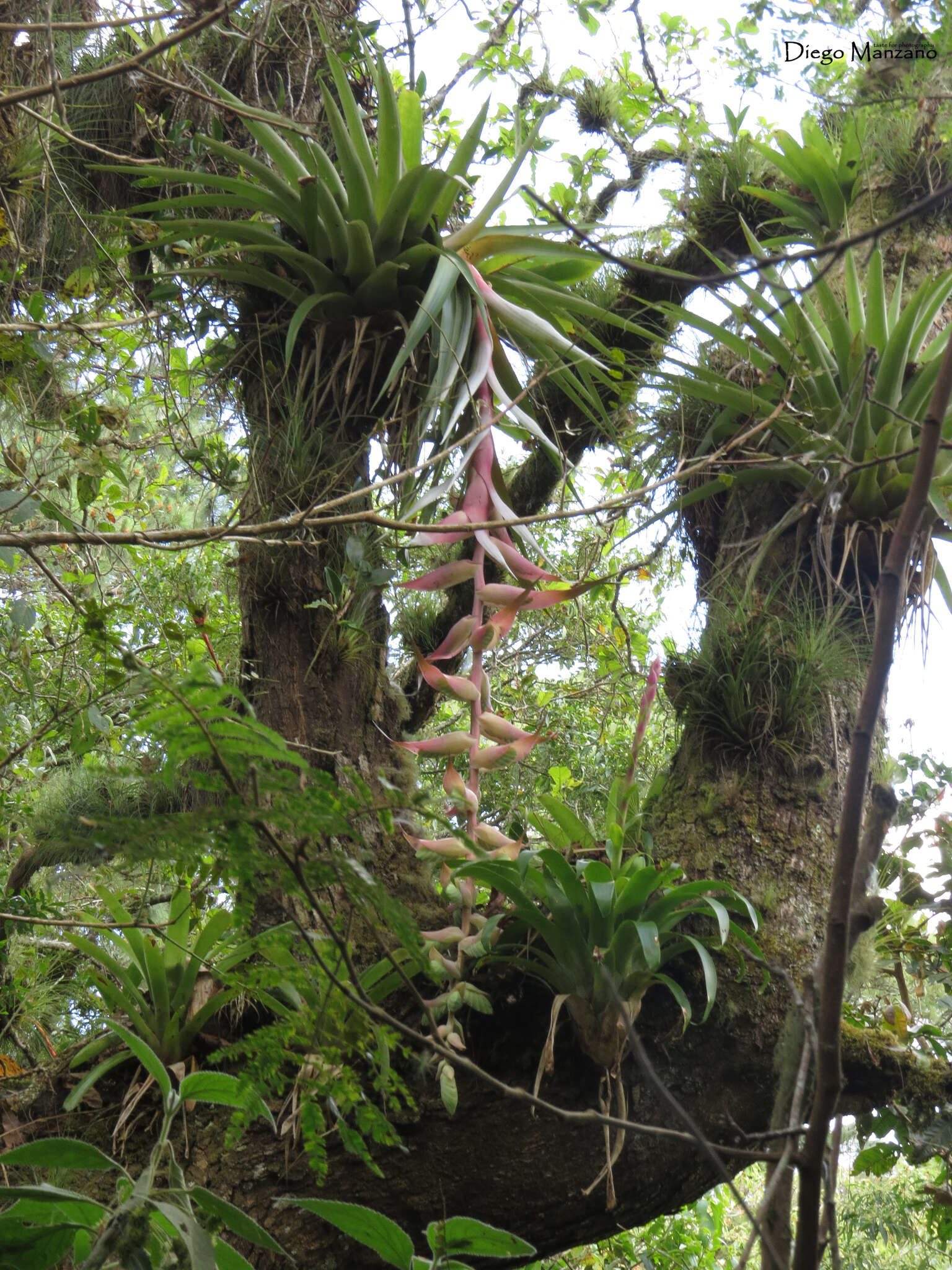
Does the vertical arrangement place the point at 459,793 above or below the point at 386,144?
below

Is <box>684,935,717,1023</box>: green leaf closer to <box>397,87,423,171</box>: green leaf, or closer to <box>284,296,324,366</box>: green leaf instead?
<box>284,296,324,366</box>: green leaf

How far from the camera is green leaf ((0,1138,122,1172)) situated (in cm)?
97

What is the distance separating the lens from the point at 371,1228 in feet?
3.02

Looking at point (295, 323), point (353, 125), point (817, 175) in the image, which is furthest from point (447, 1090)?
point (817, 175)

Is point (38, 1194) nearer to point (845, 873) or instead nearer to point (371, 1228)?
point (371, 1228)

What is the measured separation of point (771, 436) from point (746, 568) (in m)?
0.35

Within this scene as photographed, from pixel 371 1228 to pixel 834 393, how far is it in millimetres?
2083

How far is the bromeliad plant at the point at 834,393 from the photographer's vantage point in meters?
2.29

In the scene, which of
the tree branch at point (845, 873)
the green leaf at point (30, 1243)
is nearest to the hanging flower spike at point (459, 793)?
the green leaf at point (30, 1243)

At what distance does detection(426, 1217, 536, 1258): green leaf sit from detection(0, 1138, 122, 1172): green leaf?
0.32m

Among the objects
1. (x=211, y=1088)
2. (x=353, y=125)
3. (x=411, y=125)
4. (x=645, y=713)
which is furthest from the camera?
(x=411, y=125)

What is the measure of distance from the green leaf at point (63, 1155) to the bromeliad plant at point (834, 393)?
1807mm

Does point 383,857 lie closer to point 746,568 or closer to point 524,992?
point 524,992

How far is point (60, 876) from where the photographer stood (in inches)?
151
